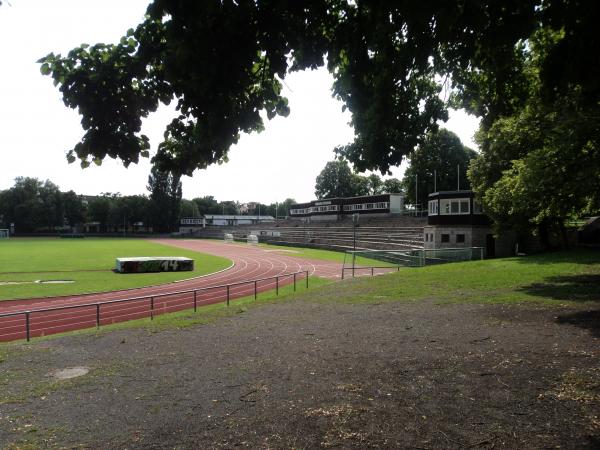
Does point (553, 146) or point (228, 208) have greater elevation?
point (228, 208)

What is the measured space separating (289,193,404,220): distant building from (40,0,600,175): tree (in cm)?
6182

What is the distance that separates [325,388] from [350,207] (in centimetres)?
7303

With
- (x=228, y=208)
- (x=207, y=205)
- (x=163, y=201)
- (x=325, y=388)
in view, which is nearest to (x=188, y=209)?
(x=207, y=205)

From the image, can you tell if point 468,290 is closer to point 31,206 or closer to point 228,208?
point 31,206

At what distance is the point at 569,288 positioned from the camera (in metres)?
14.1

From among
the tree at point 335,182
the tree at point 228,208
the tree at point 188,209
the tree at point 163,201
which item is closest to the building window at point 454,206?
the tree at point 335,182

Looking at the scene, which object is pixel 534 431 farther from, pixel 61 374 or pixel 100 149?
pixel 61 374

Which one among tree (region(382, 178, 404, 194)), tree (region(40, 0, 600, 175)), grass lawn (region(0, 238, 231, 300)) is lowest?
grass lawn (region(0, 238, 231, 300))

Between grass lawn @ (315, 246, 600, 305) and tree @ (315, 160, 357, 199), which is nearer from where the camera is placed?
grass lawn @ (315, 246, 600, 305)

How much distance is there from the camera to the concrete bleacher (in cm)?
5144

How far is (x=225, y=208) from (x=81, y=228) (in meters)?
54.0

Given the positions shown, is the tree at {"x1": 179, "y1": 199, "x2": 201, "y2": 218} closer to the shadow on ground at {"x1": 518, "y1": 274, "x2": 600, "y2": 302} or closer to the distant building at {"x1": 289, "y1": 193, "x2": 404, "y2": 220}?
the distant building at {"x1": 289, "y1": 193, "x2": 404, "y2": 220}

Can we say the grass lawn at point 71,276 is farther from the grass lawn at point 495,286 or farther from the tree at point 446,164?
the tree at point 446,164

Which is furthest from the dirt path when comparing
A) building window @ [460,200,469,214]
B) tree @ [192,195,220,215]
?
tree @ [192,195,220,215]
